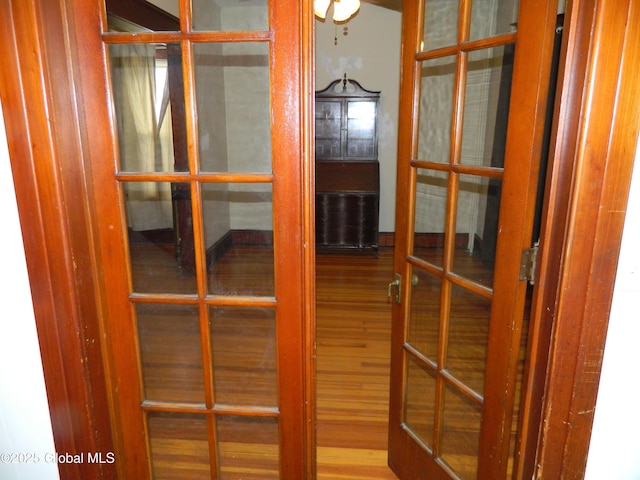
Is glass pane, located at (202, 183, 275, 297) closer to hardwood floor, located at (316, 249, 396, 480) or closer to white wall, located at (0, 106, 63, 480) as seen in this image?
white wall, located at (0, 106, 63, 480)

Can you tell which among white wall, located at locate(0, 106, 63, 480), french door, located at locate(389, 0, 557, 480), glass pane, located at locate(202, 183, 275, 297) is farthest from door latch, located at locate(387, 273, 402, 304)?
white wall, located at locate(0, 106, 63, 480)

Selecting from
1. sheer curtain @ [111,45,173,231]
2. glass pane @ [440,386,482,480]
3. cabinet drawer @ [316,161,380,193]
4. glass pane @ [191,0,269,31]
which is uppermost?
glass pane @ [191,0,269,31]

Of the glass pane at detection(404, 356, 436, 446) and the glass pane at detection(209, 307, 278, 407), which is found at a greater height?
the glass pane at detection(209, 307, 278, 407)

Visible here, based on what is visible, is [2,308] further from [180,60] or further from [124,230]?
[180,60]

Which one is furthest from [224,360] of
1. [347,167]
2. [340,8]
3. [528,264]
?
[347,167]

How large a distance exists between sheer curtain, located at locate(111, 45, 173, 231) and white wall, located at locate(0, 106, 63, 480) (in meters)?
0.31

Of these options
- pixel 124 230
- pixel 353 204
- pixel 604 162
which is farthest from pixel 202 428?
pixel 353 204

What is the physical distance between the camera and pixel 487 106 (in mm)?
1579

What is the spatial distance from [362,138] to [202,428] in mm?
4756

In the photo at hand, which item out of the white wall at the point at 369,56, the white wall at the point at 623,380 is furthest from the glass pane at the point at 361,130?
the white wall at the point at 623,380

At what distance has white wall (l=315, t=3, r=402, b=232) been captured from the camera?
19.1 ft

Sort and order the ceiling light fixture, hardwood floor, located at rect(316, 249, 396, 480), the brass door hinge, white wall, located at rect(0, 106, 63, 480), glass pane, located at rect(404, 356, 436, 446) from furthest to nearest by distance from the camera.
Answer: the ceiling light fixture → hardwood floor, located at rect(316, 249, 396, 480) → glass pane, located at rect(404, 356, 436, 446) → the brass door hinge → white wall, located at rect(0, 106, 63, 480)

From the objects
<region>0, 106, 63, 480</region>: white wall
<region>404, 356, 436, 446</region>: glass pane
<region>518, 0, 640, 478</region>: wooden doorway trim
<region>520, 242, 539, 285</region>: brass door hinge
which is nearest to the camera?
<region>518, 0, 640, 478</region>: wooden doorway trim

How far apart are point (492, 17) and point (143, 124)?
1100 mm
